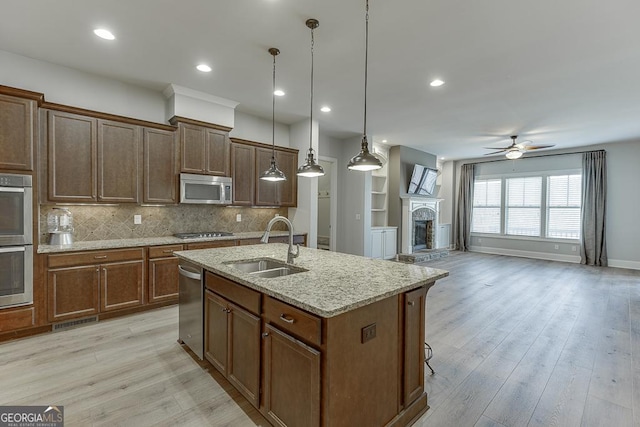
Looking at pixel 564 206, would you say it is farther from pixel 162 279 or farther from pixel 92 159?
pixel 92 159

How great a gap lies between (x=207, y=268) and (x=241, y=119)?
352cm

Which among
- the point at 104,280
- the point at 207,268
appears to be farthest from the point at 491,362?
the point at 104,280

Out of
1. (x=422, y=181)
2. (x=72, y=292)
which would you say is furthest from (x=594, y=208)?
(x=72, y=292)

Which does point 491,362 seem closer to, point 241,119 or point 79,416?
point 79,416

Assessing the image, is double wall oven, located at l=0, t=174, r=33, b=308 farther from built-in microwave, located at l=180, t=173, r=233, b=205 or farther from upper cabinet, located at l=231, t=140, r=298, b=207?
upper cabinet, located at l=231, t=140, r=298, b=207

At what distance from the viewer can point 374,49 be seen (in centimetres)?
297

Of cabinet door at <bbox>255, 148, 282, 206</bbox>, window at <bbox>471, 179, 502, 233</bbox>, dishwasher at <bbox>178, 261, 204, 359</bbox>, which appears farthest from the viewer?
window at <bbox>471, 179, 502, 233</bbox>

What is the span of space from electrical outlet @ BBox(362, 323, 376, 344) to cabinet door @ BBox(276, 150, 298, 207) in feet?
12.7

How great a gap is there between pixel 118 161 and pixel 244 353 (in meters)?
3.04

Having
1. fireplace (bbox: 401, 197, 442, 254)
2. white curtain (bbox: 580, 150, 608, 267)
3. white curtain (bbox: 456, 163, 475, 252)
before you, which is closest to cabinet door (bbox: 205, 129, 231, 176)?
fireplace (bbox: 401, 197, 442, 254)

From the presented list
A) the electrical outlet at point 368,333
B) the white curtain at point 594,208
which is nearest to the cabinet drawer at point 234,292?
the electrical outlet at point 368,333

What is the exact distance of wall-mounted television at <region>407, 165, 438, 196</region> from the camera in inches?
301

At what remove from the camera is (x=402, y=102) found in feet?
14.6

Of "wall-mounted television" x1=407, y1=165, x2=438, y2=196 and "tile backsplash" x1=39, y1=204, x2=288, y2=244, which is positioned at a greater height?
"wall-mounted television" x1=407, y1=165, x2=438, y2=196
